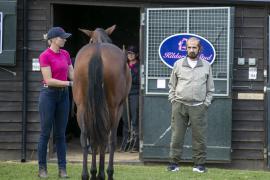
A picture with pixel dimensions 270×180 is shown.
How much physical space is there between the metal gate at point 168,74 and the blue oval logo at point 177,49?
0.28 ft

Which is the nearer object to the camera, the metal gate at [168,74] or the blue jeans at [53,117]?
the blue jeans at [53,117]

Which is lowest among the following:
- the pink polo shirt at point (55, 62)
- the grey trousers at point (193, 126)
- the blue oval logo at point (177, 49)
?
the grey trousers at point (193, 126)

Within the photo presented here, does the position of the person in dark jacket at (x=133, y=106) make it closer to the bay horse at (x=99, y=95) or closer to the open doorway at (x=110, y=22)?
the open doorway at (x=110, y=22)

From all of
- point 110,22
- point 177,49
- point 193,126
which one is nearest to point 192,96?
point 193,126

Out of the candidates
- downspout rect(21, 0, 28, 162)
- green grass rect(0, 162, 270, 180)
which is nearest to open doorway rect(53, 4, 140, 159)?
downspout rect(21, 0, 28, 162)

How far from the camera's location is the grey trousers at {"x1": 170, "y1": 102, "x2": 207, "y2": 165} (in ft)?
27.8

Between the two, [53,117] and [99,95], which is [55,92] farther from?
[99,95]

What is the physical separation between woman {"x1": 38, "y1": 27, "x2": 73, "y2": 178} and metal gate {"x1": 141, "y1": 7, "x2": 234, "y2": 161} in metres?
2.75

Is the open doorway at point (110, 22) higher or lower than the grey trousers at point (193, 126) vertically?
higher

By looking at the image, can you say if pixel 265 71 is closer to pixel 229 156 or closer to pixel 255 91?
pixel 255 91

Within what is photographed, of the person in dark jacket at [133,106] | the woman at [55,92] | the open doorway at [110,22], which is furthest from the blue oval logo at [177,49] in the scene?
the open doorway at [110,22]

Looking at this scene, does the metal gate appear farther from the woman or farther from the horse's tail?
the horse's tail

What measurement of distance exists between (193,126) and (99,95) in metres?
2.08

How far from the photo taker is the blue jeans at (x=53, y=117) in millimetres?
7703
